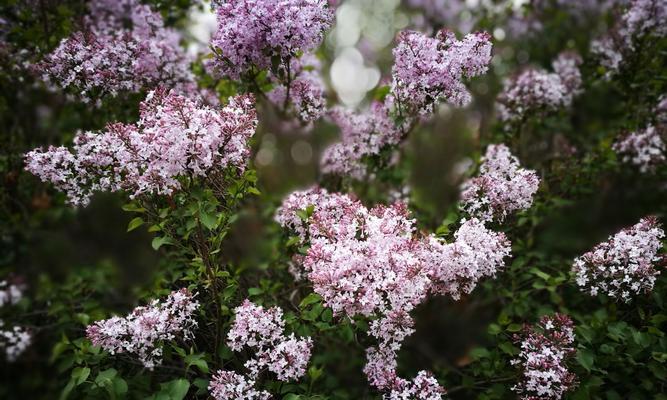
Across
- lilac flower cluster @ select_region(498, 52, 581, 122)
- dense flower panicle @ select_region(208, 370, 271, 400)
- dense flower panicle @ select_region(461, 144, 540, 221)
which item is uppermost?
lilac flower cluster @ select_region(498, 52, 581, 122)

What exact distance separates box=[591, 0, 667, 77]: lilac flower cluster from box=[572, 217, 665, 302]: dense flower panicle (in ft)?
7.43

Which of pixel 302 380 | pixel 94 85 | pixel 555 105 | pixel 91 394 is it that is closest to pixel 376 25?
pixel 555 105

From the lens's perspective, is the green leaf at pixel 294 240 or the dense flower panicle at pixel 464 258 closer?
the dense flower panicle at pixel 464 258

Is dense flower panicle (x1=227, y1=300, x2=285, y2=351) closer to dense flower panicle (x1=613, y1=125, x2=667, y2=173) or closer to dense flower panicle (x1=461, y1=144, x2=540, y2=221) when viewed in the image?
dense flower panicle (x1=461, y1=144, x2=540, y2=221)

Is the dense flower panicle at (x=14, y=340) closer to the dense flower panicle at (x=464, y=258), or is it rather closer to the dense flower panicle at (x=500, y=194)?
the dense flower panicle at (x=464, y=258)

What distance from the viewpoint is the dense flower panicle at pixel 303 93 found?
4.15 meters

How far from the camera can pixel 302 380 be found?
368cm

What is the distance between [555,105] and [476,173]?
1152mm

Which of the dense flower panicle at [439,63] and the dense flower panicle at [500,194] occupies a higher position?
the dense flower panicle at [439,63]

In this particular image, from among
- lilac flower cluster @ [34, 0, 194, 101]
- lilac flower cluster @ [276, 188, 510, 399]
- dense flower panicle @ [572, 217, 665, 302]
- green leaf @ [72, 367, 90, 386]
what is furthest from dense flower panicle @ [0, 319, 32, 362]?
dense flower panicle @ [572, 217, 665, 302]

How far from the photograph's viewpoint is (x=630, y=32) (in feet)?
15.7

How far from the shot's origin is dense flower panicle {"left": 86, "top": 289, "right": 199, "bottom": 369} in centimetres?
A: 300

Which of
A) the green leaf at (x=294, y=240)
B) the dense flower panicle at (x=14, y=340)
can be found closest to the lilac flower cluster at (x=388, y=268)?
the green leaf at (x=294, y=240)

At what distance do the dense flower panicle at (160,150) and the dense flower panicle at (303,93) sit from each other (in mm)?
1051
